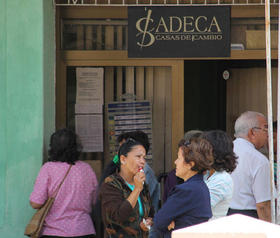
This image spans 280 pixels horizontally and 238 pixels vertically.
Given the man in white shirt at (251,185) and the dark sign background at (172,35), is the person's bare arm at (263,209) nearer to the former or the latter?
the man in white shirt at (251,185)

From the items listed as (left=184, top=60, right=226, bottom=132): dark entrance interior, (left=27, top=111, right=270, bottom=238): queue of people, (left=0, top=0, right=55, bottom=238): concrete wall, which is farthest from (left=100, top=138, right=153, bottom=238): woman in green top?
(left=184, top=60, right=226, bottom=132): dark entrance interior

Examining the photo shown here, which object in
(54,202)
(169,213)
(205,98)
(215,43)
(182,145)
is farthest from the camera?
(205,98)

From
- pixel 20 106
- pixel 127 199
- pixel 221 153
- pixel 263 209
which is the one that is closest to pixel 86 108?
pixel 20 106

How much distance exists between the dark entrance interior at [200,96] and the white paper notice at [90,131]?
9.49 feet

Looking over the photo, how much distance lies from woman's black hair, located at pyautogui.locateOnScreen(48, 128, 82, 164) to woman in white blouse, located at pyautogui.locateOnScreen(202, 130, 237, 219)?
5.31ft

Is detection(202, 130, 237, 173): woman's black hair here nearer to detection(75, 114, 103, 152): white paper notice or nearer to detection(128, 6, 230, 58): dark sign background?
detection(128, 6, 230, 58): dark sign background

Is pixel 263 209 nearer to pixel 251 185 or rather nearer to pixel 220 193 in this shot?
pixel 251 185

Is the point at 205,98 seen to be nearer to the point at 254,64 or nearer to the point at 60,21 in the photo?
the point at 254,64

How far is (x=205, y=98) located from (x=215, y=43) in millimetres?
3276

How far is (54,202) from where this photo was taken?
553cm

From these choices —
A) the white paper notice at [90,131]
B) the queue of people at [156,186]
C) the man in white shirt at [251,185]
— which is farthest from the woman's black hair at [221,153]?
the white paper notice at [90,131]

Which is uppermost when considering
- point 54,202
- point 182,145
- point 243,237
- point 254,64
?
point 254,64

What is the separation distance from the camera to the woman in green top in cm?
472

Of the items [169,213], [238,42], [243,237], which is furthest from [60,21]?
[243,237]
